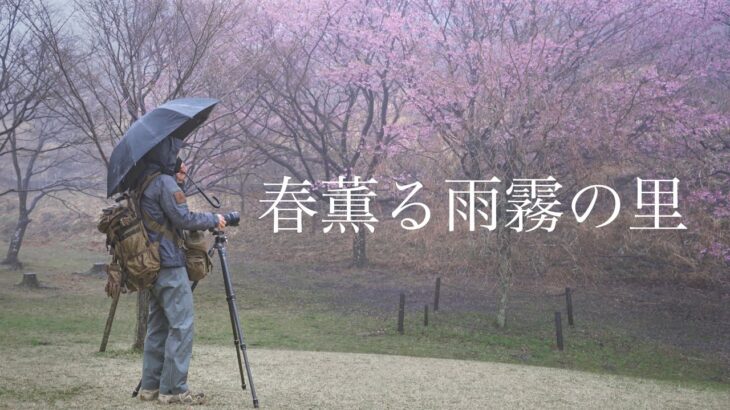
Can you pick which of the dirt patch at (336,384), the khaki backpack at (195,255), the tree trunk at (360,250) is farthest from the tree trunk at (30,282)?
the khaki backpack at (195,255)

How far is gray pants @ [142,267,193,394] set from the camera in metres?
4.34

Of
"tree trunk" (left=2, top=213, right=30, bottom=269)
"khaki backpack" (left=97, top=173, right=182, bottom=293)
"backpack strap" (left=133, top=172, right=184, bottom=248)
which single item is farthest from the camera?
"tree trunk" (left=2, top=213, right=30, bottom=269)

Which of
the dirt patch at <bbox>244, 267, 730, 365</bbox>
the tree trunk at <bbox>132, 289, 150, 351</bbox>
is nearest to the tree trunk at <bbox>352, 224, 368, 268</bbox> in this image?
the dirt patch at <bbox>244, 267, 730, 365</bbox>

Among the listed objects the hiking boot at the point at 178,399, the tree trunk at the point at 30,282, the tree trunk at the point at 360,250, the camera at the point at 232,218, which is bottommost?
the tree trunk at the point at 30,282

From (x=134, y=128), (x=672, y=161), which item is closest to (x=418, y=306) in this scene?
(x=672, y=161)

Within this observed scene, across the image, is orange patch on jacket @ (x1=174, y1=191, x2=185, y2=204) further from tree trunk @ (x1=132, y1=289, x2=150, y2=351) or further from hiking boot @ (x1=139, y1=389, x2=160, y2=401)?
tree trunk @ (x1=132, y1=289, x2=150, y2=351)

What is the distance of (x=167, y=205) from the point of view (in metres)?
4.26

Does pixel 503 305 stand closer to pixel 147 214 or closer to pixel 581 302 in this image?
pixel 581 302

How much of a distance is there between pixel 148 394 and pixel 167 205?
1.26m

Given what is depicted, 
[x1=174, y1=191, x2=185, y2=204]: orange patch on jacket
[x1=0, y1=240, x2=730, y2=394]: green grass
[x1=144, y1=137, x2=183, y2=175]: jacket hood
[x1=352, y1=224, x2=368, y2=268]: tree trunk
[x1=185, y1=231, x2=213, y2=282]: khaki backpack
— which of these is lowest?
[x1=0, y1=240, x2=730, y2=394]: green grass

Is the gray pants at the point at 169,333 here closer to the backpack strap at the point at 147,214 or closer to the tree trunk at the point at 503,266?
the backpack strap at the point at 147,214

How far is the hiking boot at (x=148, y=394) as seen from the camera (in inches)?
177

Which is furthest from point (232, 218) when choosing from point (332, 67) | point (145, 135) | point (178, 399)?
point (332, 67)

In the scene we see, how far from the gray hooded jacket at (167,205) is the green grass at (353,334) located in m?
3.16
